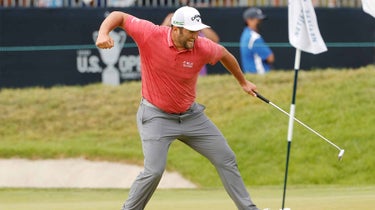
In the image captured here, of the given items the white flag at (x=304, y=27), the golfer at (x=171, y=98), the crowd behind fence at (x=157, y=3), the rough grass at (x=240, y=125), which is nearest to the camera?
the golfer at (x=171, y=98)

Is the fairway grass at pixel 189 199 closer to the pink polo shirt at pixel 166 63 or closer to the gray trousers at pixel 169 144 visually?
the gray trousers at pixel 169 144

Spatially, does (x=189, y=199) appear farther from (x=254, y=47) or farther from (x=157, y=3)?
(x=157, y=3)

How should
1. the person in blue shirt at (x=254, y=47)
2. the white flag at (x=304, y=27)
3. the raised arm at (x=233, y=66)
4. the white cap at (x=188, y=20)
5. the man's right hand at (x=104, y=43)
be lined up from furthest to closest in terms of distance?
the person in blue shirt at (x=254, y=47) < the white flag at (x=304, y=27) < the raised arm at (x=233, y=66) < the white cap at (x=188, y=20) < the man's right hand at (x=104, y=43)

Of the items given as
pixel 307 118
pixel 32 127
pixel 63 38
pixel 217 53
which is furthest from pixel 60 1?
Answer: pixel 217 53

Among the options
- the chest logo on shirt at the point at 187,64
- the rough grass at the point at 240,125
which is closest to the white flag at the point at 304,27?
the chest logo on shirt at the point at 187,64

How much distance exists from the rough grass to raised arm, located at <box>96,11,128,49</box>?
9760 millimetres

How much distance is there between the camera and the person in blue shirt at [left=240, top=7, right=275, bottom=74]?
953 inches

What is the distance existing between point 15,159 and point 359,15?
294 inches

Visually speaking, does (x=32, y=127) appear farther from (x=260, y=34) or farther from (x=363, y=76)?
(x=363, y=76)

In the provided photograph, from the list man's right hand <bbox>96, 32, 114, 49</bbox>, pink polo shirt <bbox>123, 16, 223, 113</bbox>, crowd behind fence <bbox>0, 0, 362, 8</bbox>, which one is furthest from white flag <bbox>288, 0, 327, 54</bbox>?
crowd behind fence <bbox>0, 0, 362, 8</bbox>

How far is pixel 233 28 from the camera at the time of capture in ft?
82.9

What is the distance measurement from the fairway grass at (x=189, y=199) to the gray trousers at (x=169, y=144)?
1546 mm

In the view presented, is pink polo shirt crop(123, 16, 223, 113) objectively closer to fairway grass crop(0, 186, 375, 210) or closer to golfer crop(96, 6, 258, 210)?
golfer crop(96, 6, 258, 210)

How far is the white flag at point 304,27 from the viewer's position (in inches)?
563
